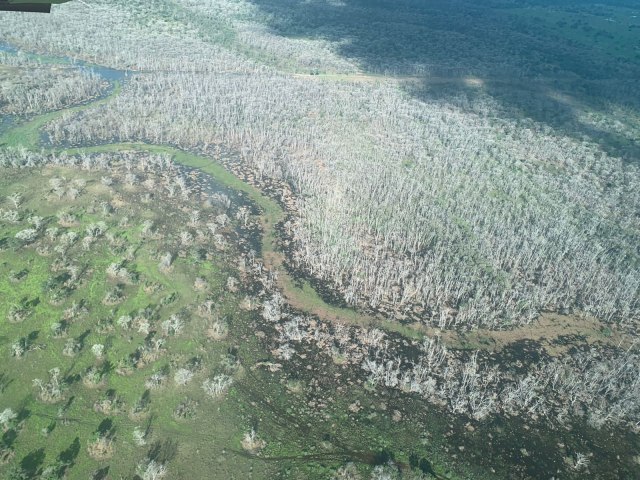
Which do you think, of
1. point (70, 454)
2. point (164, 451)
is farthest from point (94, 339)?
point (164, 451)

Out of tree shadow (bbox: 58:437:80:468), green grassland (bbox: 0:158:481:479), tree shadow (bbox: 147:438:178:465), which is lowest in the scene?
tree shadow (bbox: 58:437:80:468)

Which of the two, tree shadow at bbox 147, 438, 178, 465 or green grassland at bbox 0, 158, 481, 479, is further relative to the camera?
green grassland at bbox 0, 158, 481, 479

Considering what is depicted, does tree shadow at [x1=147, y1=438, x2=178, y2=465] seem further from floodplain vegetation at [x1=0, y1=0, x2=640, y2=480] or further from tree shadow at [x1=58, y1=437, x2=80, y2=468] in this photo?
tree shadow at [x1=58, y1=437, x2=80, y2=468]

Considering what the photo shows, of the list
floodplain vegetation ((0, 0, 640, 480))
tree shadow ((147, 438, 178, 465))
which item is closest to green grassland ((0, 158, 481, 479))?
tree shadow ((147, 438, 178, 465))

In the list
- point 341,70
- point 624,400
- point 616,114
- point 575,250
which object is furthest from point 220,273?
point 616,114

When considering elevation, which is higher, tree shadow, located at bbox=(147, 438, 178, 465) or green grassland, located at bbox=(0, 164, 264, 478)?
green grassland, located at bbox=(0, 164, 264, 478)

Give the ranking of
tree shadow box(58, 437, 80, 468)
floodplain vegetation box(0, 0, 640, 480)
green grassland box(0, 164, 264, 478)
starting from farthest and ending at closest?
floodplain vegetation box(0, 0, 640, 480) < green grassland box(0, 164, 264, 478) < tree shadow box(58, 437, 80, 468)

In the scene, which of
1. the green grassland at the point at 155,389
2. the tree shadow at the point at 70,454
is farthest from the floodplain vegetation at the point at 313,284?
the green grassland at the point at 155,389

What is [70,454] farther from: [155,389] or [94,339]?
[94,339]

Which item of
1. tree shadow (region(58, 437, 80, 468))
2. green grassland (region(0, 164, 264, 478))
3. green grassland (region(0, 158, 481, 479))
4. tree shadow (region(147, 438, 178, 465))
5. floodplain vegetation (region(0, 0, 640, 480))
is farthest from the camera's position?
floodplain vegetation (region(0, 0, 640, 480))
